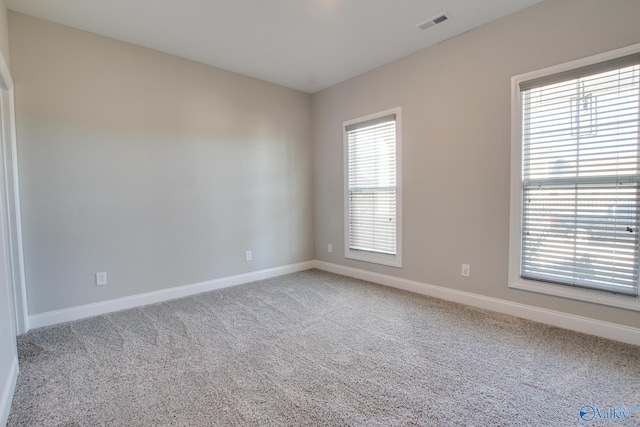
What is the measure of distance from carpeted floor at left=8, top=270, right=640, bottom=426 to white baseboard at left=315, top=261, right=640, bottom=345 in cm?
9

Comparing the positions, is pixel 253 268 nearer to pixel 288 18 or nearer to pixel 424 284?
pixel 424 284

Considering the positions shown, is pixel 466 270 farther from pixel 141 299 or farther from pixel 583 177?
pixel 141 299

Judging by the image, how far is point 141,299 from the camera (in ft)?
9.94

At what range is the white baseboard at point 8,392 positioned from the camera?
1.44 metres

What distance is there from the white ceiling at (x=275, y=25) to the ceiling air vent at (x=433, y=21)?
0.04 metres

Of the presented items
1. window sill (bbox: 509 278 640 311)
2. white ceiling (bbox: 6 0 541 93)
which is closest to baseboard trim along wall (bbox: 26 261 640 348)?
window sill (bbox: 509 278 640 311)

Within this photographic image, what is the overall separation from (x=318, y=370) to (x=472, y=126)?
99.5 inches

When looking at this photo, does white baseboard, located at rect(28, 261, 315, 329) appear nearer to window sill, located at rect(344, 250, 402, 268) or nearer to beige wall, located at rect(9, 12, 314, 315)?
beige wall, located at rect(9, 12, 314, 315)

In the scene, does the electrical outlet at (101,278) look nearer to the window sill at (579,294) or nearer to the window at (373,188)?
the window at (373,188)

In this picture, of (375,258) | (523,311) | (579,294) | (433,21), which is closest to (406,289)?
(375,258)

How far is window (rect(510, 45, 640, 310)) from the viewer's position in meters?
2.11

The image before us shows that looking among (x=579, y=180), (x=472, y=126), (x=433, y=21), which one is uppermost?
(x=433, y=21)

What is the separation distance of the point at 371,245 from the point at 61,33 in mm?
3756

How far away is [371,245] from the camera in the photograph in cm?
383
